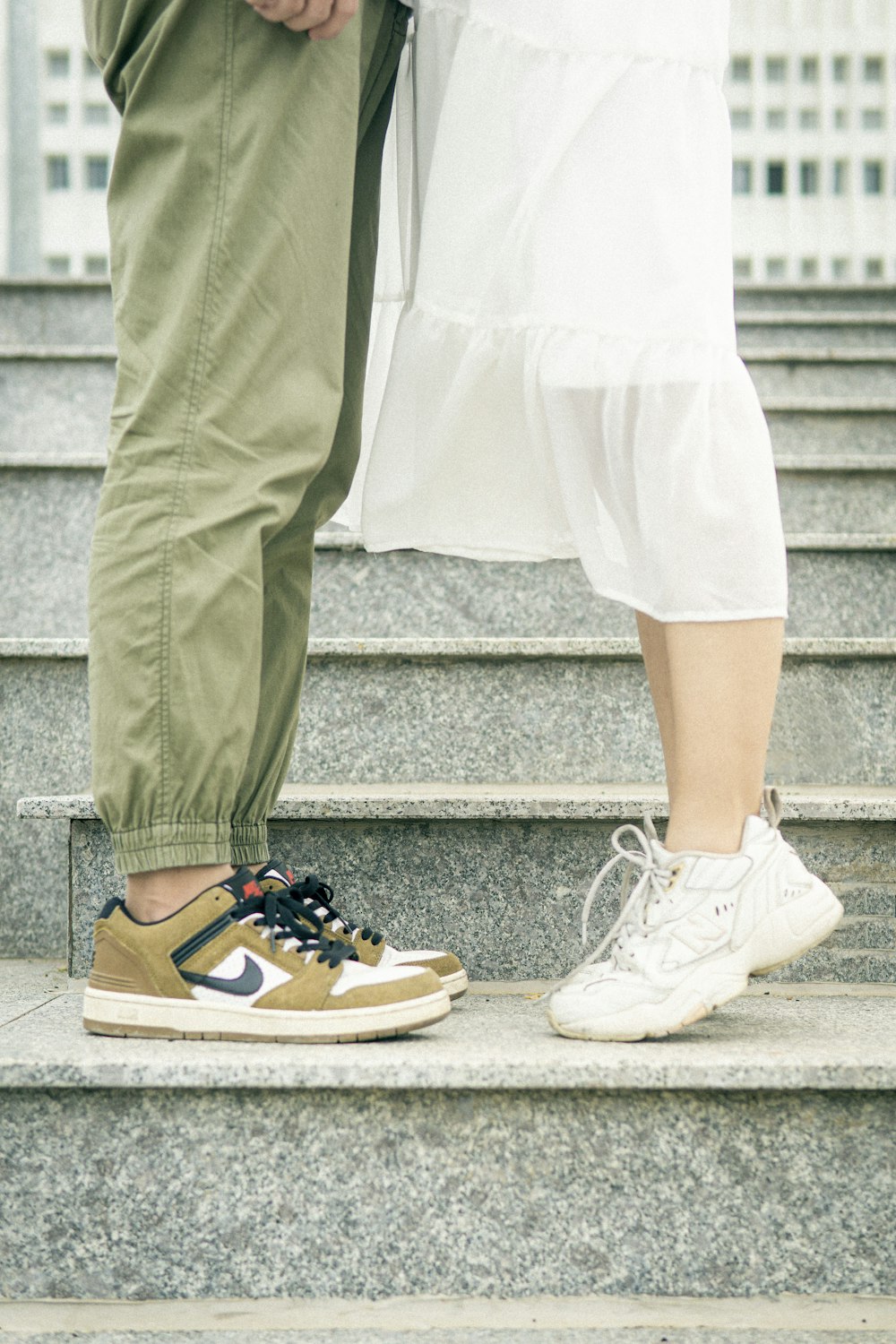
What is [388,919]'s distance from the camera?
3.72ft

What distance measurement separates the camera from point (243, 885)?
2.93 ft

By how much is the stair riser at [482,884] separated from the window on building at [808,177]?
19764 mm

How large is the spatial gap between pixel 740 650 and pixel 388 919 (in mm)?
428

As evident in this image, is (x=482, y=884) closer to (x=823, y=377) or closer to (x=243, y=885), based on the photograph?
(x=243, y=885)

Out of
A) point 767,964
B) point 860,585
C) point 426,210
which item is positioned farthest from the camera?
point 860,585

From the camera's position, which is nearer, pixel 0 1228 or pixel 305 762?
pixel 0 1228

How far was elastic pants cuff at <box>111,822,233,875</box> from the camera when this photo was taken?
0.84 meters

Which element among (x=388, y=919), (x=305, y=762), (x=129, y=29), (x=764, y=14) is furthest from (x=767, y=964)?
(x=764, y=14)

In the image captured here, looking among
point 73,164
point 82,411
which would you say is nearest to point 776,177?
point 73,164

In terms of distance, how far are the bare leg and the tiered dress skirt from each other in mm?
21

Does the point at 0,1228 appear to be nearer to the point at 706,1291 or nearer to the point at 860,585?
the point at 706,1291

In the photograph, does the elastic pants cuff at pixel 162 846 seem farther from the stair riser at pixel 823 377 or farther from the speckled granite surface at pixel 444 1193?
the stair riser at pixel 823 377

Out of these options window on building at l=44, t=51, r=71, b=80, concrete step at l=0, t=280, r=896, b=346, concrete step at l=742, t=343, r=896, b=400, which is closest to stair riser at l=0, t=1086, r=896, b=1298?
concrete step at l=742, t=343, r=896, b=400

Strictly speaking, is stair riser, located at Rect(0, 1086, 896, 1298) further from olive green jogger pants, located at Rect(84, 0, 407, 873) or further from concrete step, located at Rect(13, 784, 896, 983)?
concrete step, located at Rect(13, 784, 896, 983)
